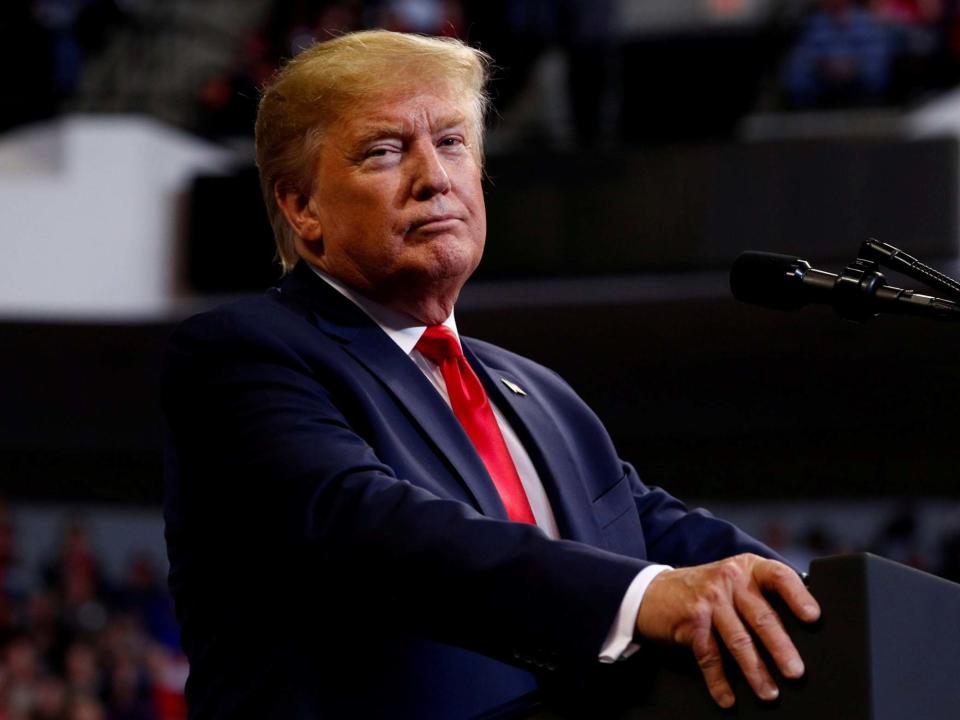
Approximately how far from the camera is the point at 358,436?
1573 millimetres

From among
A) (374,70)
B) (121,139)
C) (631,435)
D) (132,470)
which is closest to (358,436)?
(374,70)

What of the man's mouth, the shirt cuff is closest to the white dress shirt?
the man's mouth

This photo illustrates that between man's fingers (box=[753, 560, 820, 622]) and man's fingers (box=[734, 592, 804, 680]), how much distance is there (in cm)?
2

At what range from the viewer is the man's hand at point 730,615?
125 cm

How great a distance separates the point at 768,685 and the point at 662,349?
798 cm

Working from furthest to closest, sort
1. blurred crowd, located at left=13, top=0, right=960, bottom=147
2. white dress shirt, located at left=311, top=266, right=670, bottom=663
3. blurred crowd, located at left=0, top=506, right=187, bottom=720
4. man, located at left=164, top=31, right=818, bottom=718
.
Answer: blurred crowd, located at left=13, top=0, right=960, bottom=147
blurred crowd, located at left=0, top=506, right=187, bottom=720
white dress shirt, located at left=311, top=266, right=670, bottom=663
man, located at left=164, top=31, right=818, bottom=718

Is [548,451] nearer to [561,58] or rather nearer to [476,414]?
[476,414]

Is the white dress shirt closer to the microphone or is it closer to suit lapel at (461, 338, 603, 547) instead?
suit lapel at (461, 338, 603, 547)

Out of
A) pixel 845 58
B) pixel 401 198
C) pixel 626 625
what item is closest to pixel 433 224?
pixel 401 198

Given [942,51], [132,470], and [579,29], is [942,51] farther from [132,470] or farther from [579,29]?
[132,470]

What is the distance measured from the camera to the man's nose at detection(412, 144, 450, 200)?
5.83 ft

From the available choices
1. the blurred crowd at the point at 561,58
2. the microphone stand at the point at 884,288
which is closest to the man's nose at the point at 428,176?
the microphone stand at the point at 884,288

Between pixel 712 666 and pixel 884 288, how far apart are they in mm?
474

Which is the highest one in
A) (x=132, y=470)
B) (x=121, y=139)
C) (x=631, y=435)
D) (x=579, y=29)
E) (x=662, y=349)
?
(x=579, y=29)
